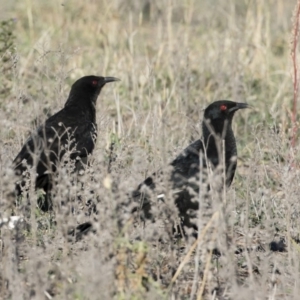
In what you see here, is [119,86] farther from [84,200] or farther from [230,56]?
[84,200]

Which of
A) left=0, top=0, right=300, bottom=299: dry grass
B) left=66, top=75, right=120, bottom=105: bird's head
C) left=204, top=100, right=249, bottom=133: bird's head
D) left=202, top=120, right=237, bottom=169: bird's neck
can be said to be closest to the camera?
left=0, top=0, right=300, bottom=299: dry grass

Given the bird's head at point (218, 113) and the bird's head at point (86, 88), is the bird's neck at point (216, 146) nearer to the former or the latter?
the bird's head at point (218, 113)

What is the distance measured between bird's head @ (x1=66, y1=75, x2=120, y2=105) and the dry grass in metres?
0.13

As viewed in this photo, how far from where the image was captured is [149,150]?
7.70 metres

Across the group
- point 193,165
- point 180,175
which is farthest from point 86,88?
point 193,165

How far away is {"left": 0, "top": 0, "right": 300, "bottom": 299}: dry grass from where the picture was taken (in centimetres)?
455

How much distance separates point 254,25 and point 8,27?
132 inches

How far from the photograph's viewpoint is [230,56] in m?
10.8

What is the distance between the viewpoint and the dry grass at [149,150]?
455 centimetres

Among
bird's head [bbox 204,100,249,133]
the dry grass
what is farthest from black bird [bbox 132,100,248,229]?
the dry grass

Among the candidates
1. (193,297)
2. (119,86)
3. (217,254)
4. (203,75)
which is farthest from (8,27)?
(193,297)

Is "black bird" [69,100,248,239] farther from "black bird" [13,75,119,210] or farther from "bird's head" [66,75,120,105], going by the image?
"bird's head" [66,75,120,105]

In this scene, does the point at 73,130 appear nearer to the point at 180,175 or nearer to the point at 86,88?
the point at 86,88

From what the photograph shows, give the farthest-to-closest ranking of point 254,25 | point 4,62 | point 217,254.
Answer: point 254,25, point 4,62, point 217,254
